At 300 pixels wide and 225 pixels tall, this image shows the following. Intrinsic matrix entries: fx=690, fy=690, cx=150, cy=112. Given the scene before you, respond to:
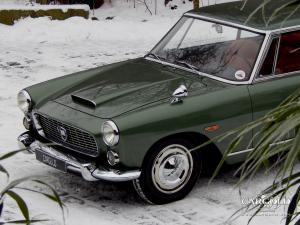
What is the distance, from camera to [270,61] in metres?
5.73

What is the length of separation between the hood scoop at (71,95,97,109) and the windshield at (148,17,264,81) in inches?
40.7

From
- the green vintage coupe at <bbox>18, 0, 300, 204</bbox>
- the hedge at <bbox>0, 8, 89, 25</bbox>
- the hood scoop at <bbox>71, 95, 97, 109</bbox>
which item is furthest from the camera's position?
the hedge at <bbox>0, 8, 89, 25</bbox>

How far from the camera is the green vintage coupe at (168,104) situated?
199 inches

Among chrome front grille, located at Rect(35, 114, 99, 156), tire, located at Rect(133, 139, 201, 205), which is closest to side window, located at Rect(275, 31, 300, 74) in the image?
tire, located at Rect(133, 139, 201, 205)

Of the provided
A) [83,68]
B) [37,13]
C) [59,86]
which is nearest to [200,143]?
[59,86]

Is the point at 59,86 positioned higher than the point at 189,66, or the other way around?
the point at 189,66

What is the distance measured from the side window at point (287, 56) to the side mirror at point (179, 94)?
2.93 ft

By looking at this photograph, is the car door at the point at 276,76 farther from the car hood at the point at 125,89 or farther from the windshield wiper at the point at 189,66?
the windshield wiper at the point at 189,66

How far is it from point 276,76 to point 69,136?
1.79 m

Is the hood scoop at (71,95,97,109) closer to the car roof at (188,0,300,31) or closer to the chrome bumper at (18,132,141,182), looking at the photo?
the chrome bumper at (18,132,141,182)

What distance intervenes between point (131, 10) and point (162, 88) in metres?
8.22

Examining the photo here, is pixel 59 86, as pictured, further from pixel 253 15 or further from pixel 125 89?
pixel 253 15

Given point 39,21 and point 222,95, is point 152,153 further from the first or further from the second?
point 39,21

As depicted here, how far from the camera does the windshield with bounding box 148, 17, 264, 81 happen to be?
5754 mm
